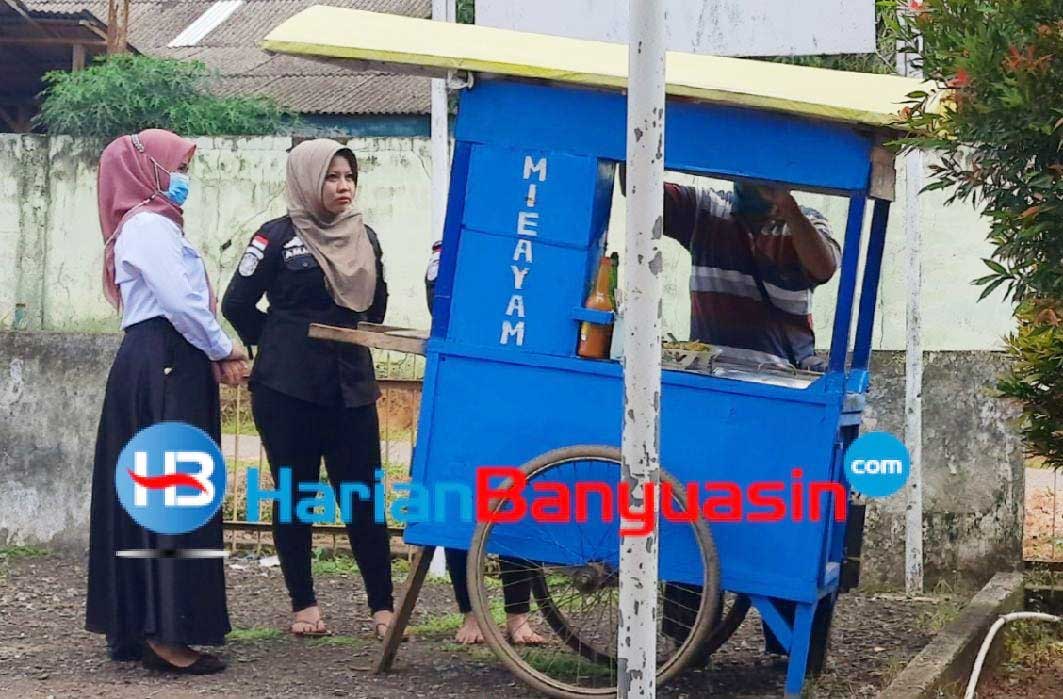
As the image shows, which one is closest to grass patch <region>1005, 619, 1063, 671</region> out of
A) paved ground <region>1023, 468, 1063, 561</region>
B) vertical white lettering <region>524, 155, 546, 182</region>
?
paved ground <region>1023, 468, 1063, 561</region>

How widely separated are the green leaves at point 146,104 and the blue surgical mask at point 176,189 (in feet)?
30.8

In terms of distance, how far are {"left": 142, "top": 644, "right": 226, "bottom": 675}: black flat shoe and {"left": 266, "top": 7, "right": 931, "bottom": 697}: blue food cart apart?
1.00 m

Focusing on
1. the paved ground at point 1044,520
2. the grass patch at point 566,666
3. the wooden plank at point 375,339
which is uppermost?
the wooden plank at point 375,339

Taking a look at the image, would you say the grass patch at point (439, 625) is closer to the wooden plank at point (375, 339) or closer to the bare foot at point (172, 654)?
the bare foot at point (172, 654)

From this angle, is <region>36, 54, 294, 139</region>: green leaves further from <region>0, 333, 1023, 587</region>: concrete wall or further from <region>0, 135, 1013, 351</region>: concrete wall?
<region>0, 333, 1023, 587</region>: concrete wall

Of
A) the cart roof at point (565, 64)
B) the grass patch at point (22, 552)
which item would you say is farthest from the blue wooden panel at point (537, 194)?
the grass patch at point (22, 552)

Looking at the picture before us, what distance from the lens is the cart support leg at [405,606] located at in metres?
5.10

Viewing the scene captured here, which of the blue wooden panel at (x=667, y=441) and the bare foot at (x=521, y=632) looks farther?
the bare foot at (x=521, y=632)

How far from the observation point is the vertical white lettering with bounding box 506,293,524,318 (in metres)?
4.87

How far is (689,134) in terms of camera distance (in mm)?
4750

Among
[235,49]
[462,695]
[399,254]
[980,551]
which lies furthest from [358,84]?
[462,695]

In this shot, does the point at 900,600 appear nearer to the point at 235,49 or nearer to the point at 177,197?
the point at 177,197

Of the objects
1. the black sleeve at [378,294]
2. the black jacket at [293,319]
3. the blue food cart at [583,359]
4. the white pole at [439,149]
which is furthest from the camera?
the white pole at [439,149]

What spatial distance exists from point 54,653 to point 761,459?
2.82 meters
